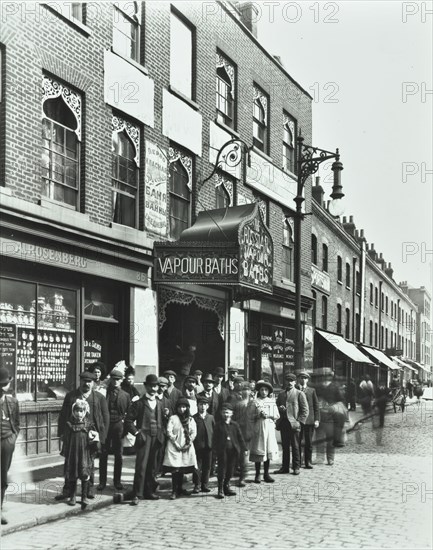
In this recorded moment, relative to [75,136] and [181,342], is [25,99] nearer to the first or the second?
[75,136]

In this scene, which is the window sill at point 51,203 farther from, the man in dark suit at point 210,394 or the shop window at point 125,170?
the man in dark suit at point 210,394

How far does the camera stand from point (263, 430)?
37.0 feet

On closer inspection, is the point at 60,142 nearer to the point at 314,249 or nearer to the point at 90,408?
the point at 90,408

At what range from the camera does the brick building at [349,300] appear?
28766mm

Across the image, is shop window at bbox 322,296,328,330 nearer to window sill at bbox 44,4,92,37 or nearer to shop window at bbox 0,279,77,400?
shop window at bbox 0,279,77,400

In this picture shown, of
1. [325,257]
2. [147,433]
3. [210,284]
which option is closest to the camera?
[147,433]

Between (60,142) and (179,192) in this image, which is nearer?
(60,142)

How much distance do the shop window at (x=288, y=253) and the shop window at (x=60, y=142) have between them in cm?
1083

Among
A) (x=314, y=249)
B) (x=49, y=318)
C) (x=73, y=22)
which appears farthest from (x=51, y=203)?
(x=314, y=249)

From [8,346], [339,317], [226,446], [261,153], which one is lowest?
[226,446]

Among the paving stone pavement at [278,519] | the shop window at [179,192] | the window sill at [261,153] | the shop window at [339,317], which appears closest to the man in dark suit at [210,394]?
the paving stone pavement at [278,519]

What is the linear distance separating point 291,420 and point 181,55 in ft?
29.6

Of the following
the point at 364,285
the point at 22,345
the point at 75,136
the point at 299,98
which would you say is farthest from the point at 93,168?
the point at 364,285

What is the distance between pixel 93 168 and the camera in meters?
13.0
